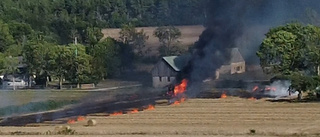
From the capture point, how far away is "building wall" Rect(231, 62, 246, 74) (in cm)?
10241

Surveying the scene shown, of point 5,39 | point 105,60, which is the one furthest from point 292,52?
point 5,39

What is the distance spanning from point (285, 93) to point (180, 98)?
1317 centimetres

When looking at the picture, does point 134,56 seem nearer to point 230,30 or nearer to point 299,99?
point 230,30

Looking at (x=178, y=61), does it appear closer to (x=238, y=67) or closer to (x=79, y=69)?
(x=238, y=67)

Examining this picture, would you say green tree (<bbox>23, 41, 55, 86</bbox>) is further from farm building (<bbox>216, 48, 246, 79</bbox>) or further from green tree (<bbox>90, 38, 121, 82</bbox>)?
farm building (<bbox>216, 48, 246, 79</bbox>)

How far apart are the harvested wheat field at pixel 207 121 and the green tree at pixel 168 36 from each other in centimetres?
5549

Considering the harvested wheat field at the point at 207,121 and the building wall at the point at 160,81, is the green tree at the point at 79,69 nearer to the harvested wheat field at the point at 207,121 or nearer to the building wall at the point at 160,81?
the building wall at the point at 160,81

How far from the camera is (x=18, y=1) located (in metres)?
180

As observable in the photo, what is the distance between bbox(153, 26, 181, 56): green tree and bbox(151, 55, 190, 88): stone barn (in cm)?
2177

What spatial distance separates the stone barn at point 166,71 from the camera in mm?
98756

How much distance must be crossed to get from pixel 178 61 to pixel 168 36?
32.4 meters

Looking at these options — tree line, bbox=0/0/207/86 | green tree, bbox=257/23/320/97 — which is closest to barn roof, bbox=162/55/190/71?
tree line, bbox=0/0/207/86

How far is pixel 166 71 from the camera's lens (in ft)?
340

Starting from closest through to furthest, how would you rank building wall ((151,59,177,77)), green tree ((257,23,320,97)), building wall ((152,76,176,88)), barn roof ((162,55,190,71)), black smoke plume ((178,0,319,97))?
1. black smoke plume ((178,0,319,97))
2. green tree ((257,23,320,97))
3. barn roof ((162,55,190,71))
4. building wall ((151,59,177,77))
5. building wall ((152,76,176,88))
